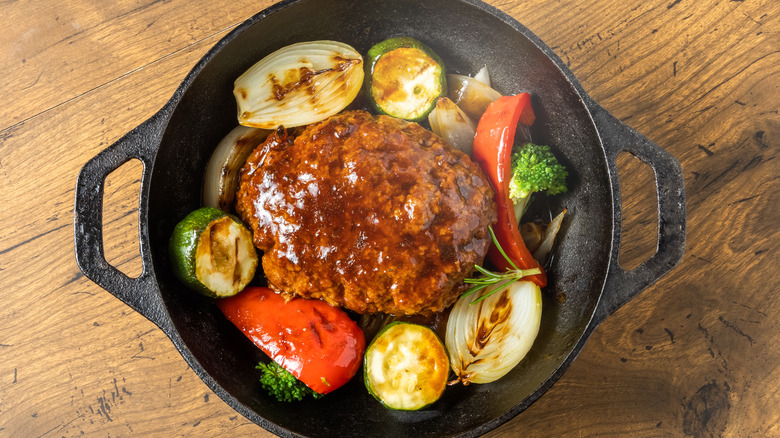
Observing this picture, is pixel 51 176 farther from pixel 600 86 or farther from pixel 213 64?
pixel 600 86

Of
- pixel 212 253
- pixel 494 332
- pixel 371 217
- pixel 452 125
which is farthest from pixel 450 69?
pixel 212 253

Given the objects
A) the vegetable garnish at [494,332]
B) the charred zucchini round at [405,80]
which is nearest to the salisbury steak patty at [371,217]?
the vegetable garnish at [494,332]

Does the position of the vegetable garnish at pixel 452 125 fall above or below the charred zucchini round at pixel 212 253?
above

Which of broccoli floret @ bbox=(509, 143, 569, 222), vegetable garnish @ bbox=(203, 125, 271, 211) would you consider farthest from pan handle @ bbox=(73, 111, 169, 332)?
broccoli floret @ bbox=(509, 143, 569, 222)

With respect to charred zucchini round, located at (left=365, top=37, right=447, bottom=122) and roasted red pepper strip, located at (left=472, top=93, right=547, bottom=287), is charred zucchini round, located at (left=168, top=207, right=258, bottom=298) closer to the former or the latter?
charred zucchini round, located at (left=365, top=37, right=447, bottom=122)

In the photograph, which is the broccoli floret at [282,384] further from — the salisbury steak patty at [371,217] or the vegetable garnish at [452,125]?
the vegetable garnish at [452,125]

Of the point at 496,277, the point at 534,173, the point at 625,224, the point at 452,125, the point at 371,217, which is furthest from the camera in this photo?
the point at 625,224

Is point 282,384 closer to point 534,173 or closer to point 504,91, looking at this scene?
point 534,173

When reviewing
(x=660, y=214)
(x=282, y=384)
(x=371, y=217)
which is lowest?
(x=282, y=384)
